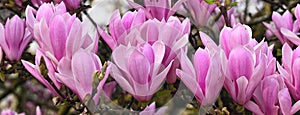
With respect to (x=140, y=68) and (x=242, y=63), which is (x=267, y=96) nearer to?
(x=242, y=63)

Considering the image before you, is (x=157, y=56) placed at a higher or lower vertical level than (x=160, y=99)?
higher

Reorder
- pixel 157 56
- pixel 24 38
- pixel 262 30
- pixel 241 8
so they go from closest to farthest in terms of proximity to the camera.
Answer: pixel 157 56
pixel 24 38
pixel 262 30
pixel 241 8

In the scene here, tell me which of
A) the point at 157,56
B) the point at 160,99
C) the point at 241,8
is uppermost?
the point at 157,56

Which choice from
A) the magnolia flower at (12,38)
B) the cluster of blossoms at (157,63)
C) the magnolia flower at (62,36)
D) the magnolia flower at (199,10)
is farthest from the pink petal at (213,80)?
the magnolia flower at (12,38)

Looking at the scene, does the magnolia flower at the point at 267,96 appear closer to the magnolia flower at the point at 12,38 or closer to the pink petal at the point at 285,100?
the pink petal at the point at 285,100

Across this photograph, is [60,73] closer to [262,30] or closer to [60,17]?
[60,17]

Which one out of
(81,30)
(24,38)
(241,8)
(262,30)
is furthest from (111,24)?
(241,8)

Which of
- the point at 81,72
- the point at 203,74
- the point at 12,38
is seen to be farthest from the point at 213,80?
the point at 12,38

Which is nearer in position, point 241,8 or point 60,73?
point 60,73
